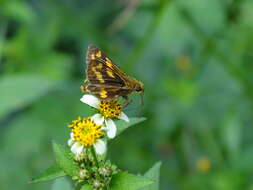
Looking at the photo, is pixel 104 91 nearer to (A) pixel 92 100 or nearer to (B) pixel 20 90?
(A) pixel 92 100

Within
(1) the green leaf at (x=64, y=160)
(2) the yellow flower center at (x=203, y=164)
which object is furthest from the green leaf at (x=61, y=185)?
(2) the yellow flower center at (x=203, y=164)

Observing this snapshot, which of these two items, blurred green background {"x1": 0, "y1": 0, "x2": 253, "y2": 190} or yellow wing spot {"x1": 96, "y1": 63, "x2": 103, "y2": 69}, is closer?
yellow wing spot {"x1": 96, "y1": 63, "x2": 103, "y2": 69}

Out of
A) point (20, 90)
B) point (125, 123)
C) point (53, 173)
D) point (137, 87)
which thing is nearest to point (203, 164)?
point (20, 90)

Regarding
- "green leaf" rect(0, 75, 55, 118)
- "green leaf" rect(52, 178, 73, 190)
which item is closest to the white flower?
"green leaf" rect(52, 178, 73, 190)

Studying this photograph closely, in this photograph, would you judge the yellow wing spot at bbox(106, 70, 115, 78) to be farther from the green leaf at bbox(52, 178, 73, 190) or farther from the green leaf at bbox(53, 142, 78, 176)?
the green leaf at bbox(52, 178, 73, 190)

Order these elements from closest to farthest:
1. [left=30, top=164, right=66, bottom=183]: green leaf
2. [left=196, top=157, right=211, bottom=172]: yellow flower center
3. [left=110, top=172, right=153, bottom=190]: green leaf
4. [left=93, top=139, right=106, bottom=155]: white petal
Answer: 1. [left=110, top=172, right=153, bottom=190]: green leaf
2. [left=30, top=164, right=66, bottom=183]: green leaf
3. [left=93, top=139, right=106, bottom=155]: white petal
4. [left=196, top=157, right=211, bottom=172]: yellow flower center
